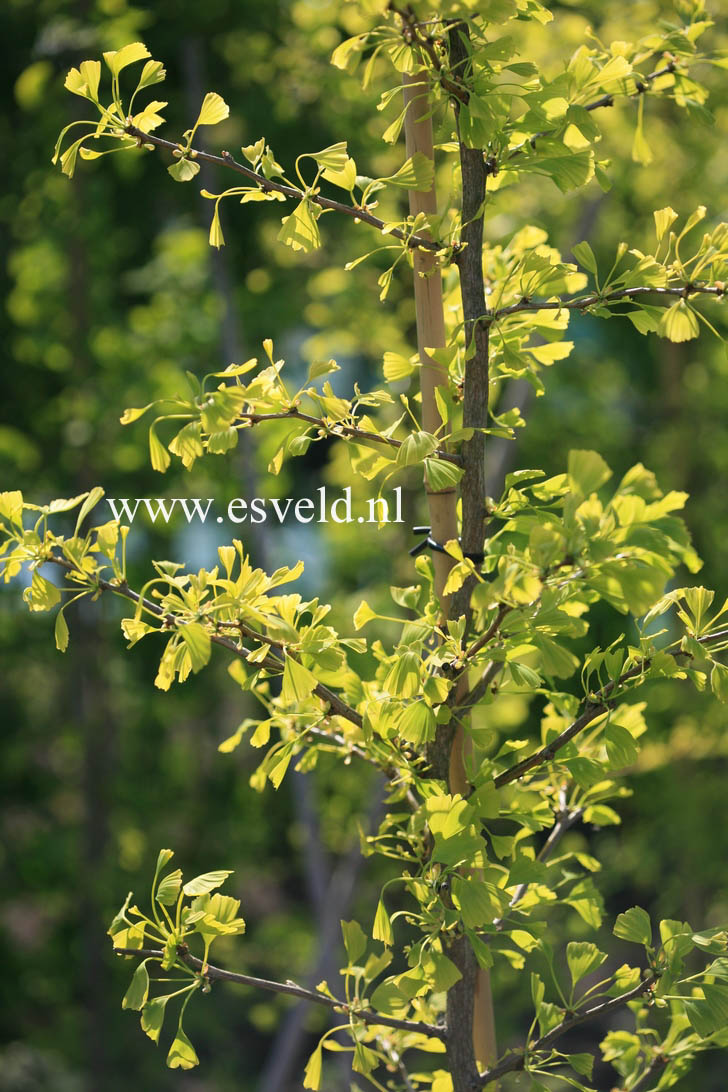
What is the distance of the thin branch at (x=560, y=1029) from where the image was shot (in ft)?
2.01

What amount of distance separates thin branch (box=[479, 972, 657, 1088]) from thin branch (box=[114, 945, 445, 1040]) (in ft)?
0.14

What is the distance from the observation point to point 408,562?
212cm

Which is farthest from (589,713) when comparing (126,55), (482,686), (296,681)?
(126,55)

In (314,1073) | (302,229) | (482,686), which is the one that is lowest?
(314,1073)

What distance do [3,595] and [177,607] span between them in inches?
71.9

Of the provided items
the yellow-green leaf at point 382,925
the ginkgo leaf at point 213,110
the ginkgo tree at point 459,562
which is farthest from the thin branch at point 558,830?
the ginkgo leaf at point 213,110

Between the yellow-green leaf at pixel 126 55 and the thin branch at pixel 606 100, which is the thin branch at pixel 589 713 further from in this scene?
the yellow-green leaf at pixel 126 55

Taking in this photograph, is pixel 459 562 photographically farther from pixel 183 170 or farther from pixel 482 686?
pixel 183 170

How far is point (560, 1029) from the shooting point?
0.64 m

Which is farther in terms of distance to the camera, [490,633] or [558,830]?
[558,830]

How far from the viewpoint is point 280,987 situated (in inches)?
24.5

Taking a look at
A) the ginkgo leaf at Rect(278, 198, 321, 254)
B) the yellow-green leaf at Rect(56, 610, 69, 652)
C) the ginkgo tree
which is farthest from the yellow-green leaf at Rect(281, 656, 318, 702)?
the ginkgo leaf at Rect(278, 198, 321, 254)

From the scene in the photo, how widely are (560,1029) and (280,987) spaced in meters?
0.17

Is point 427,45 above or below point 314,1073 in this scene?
above
